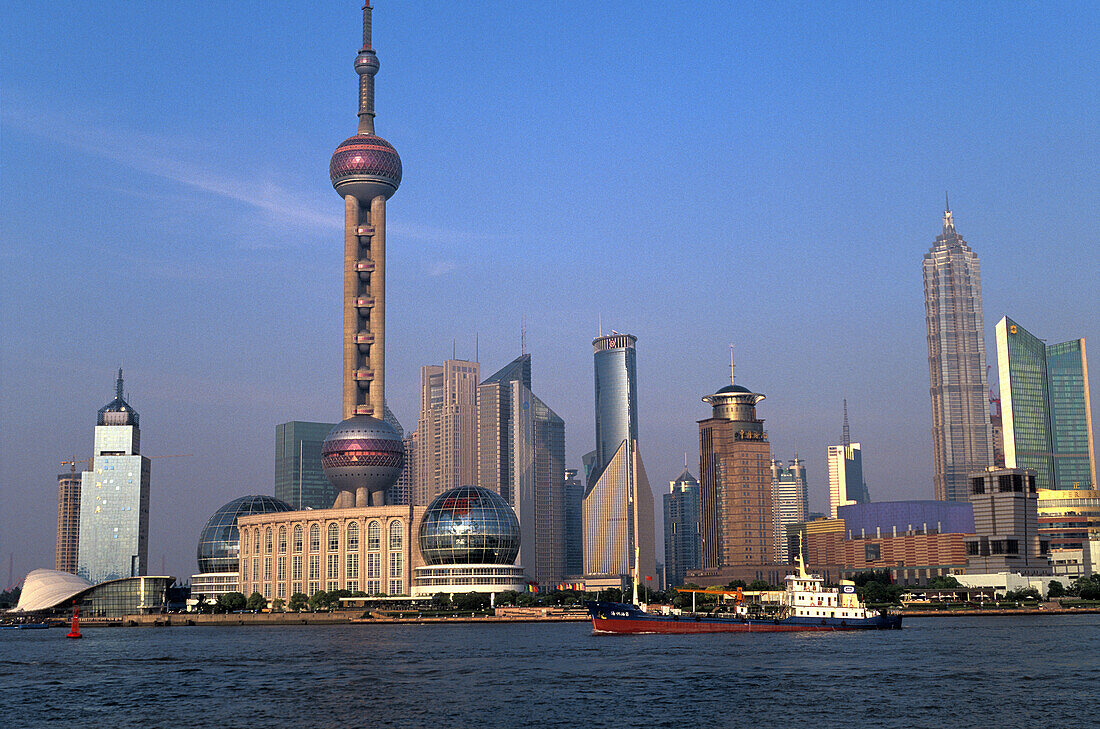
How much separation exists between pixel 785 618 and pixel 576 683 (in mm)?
80259

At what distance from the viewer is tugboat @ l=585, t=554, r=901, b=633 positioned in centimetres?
17550

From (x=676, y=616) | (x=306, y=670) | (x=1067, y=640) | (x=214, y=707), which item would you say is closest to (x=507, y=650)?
(x=306, y=670)

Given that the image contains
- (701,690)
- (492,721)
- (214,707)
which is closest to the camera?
(492,721)

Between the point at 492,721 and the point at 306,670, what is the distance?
41911mm

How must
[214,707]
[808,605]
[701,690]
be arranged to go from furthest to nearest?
[808,605] < [701,690] < [214,707]

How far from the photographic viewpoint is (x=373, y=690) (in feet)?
322

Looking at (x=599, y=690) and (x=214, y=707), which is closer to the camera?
(x=214, y=707)

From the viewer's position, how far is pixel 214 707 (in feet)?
297

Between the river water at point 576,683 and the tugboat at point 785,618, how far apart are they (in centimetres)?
1277

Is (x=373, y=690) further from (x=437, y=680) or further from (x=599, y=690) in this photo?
(x=599, y=690)

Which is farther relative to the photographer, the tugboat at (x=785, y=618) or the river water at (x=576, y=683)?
the tugboat at (x=785, y=618)

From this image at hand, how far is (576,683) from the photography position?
103062 mm

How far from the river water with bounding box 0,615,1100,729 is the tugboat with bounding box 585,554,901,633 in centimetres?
1277

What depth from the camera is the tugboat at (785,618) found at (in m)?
176
